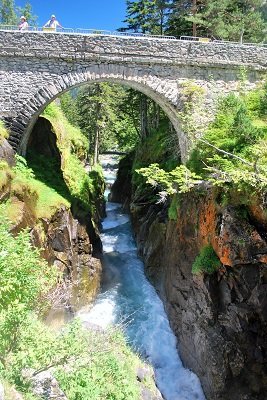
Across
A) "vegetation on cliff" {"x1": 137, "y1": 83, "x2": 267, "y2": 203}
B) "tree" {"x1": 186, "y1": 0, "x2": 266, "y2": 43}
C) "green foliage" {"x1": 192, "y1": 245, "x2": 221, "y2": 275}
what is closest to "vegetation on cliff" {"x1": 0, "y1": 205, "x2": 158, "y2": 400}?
"green foliage" {"x1": 192, "y1": 245, "x2": 221, "y2": 275}

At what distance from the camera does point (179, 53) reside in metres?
15.4

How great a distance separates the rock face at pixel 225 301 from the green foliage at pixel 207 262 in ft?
0.69

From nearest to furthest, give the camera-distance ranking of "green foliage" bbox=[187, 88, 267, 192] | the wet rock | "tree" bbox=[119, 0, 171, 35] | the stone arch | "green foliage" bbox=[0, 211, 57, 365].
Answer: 1. "green foliage" bbox=[0, 211, 57, 365]
2. "green foliage" bbox=[187, 88, 267, 192]
3. the wet rock
4. the stone arch
5. "tree" bbox=[119, 0, 171, 35]

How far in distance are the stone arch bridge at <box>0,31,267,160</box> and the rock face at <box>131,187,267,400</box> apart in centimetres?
542

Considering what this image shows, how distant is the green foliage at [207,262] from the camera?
10438 mm

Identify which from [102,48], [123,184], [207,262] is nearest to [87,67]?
[102,48]

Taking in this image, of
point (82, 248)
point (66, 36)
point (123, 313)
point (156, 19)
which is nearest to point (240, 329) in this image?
point (123, 313)

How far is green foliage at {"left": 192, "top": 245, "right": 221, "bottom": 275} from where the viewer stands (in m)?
10.4

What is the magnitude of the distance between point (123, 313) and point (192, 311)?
3446 millimetres

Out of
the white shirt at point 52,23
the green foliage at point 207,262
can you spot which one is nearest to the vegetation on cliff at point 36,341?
the green foliage at point 207,262

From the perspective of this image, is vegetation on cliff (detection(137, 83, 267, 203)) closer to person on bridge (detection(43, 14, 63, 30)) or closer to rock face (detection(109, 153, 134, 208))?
person on bridge (detection(43, 14, 63, 30))

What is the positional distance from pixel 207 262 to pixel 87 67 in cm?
921

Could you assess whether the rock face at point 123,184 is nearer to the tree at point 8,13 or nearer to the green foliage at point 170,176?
the green foliage at point 170,176

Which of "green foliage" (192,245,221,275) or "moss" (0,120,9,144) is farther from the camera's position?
"moss" (0,120,9,144)
